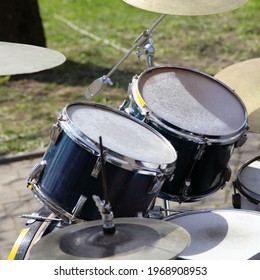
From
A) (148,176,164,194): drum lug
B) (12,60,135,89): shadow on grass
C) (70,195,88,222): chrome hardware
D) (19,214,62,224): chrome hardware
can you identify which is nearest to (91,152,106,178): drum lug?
(70,195,88,222): chrome hardware

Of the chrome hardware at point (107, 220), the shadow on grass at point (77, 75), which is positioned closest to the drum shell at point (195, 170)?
the chrome hardware at point (107, 220)

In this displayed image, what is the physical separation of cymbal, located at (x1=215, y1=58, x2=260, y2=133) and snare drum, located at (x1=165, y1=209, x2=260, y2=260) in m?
0.70

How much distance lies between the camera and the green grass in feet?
23.1

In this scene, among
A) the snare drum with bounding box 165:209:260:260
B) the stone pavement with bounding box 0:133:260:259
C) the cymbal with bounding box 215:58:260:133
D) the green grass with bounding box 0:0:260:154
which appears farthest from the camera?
the green grass with bounding box 0:0:260:154

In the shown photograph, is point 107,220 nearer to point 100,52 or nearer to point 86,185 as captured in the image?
point 86,185

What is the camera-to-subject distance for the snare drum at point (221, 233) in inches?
138

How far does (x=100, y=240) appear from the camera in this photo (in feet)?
10.3

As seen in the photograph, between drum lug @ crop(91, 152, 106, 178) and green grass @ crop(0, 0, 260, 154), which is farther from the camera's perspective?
green grass @ crop(0, 0, 260, 154)

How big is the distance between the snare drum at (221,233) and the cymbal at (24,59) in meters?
0.98

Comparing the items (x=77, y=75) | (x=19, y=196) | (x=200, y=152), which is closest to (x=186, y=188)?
(x=200, y=152)

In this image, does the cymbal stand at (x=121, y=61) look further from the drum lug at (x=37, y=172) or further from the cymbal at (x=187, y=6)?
the drum lug at (x=37, y=172)

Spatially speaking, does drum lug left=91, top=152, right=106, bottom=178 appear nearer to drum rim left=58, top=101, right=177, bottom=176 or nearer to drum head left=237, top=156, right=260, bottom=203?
drum rim left=58, top=101, right=177, bottom=176

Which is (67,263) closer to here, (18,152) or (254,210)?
(254,210)

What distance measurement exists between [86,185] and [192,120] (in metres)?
0.78
